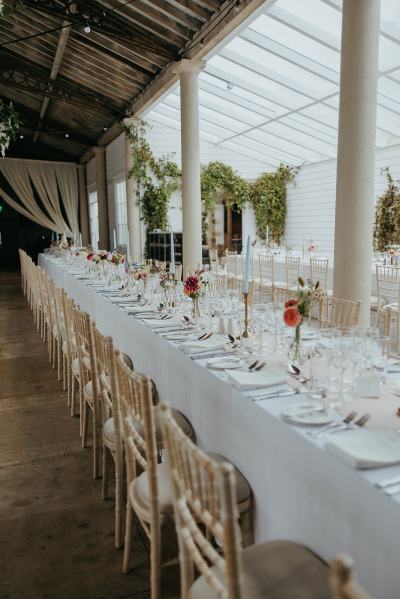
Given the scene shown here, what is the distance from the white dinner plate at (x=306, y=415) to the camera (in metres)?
1.75

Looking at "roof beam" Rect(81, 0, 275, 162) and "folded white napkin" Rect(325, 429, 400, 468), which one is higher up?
"roof beam" Rect(81, 0, 275, 162)

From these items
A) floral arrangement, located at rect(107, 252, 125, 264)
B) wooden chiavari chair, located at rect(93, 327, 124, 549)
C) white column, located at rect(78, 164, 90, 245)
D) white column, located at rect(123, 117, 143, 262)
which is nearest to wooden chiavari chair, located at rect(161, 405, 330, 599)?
wooden chiavari chair, located at rect(93, 327, 124, 549)

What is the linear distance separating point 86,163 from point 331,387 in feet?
60.1

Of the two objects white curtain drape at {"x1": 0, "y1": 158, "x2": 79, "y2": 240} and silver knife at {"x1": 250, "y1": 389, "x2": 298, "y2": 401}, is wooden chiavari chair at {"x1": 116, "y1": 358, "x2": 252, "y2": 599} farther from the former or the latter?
white curtain drape at {"x1": 0, "y1": 158, "x2": 79, "y2": 240}

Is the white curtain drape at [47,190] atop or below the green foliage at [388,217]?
atop

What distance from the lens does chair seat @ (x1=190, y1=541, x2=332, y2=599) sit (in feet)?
4.58

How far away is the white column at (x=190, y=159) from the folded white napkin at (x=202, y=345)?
5.36 meters

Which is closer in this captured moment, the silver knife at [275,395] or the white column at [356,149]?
the silver knife at [275,395]

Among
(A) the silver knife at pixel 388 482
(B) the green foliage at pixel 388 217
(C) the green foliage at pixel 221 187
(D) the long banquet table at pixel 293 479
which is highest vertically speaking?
(C) the green foliage at pixel 221 187

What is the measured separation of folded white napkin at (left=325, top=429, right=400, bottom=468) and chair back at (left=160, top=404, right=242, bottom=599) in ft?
1.46

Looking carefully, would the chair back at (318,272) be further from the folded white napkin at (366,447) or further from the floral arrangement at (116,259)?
the folded white napkin at (366,447)

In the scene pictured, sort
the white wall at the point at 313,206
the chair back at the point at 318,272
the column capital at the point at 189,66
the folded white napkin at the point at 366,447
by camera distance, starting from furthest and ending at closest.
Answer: the white wall at the point at 313,206, the column capital at the point at 189,66, the chair back at the point at 318,272, the folded white napkin at the point at 366,447

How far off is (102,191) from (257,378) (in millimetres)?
14591

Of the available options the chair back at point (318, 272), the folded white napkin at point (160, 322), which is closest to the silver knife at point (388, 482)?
the folded white napkin at point (160, 322)
